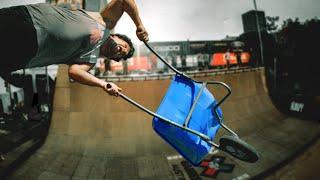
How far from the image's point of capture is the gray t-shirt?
7.48 ft

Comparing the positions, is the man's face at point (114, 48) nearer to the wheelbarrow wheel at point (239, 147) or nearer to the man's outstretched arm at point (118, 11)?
the man's outstretched arm at point (118, 11)

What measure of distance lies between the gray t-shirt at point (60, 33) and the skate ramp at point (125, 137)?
20.1 feet

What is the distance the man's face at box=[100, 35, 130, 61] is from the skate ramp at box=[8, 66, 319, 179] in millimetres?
5596

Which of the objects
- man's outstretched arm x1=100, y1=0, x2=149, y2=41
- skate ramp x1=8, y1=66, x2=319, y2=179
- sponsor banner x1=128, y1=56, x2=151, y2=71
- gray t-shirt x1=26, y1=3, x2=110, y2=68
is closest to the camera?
gray t-shirt x1=26, y1=3, x2=110, y2=68

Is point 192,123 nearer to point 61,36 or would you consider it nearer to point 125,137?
point 61,36

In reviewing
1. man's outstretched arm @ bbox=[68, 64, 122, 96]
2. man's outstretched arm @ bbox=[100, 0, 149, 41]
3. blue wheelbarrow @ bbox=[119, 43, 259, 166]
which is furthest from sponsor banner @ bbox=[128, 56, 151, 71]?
man's outstretched arm @ bbox=[68, 64, 122, 96]

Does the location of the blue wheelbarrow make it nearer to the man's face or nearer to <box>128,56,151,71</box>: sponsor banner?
the man's face

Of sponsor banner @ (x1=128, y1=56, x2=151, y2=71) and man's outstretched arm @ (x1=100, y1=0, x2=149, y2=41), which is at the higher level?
sponsor banner @ (x1=128, y1=56, x2=151, y2=71)

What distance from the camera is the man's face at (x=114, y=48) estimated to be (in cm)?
317

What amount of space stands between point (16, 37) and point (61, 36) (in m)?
0.40

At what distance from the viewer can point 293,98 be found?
569 inches

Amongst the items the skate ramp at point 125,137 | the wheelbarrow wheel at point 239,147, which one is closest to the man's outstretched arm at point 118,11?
→ the wheelbarrow wheel at point 239,147

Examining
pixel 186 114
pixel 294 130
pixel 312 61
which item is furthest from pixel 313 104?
pixel 312 61

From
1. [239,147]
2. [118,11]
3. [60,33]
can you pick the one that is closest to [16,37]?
[60,33]
